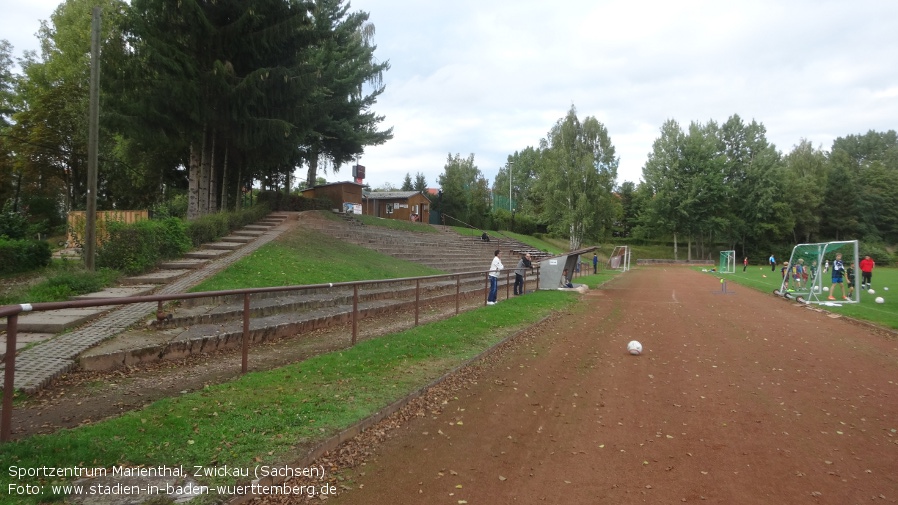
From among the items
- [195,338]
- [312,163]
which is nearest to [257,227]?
[195,338]

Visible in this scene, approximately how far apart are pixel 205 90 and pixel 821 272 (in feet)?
77.2

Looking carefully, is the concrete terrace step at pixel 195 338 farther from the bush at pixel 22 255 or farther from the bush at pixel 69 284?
the bush at pixel 22 255

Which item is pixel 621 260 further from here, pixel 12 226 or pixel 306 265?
pixel 12 226

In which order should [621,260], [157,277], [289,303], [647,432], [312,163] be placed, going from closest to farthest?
[647,432], [289,303], [157,277], [312,163], [621,260]

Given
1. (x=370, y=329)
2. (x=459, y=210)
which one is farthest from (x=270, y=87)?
(x=459, y=210)

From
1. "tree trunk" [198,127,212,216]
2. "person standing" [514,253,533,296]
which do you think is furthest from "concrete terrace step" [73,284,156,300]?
"person standing" [514,253,533,296]

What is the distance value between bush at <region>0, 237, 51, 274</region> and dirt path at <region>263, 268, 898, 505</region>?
13.3m

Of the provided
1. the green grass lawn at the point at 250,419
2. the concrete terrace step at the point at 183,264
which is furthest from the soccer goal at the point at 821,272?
the concrete terrace step at the point at 183,264

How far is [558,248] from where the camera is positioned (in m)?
57.2

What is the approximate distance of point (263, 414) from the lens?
4863 mm

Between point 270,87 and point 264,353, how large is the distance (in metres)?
12.9

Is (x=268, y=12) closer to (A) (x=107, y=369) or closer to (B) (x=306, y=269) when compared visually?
(B) (x=306, y=269)

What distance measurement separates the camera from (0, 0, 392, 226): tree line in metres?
16.3

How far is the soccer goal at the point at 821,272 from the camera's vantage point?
1833 cm
